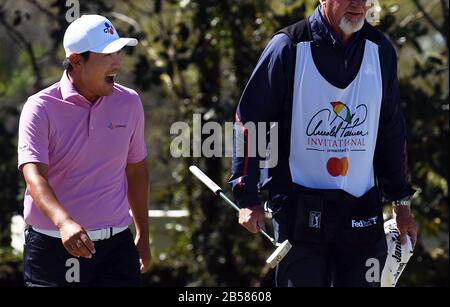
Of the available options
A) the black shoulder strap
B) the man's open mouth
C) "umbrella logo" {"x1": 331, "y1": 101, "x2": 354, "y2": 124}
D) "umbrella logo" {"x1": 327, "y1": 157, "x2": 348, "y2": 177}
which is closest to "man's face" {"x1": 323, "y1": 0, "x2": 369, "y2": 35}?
the black shoulder strap

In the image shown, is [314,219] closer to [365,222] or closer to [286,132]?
[365,222]

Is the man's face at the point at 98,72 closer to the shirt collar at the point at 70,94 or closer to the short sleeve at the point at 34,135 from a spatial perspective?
the shirt collar at the point at 70,94

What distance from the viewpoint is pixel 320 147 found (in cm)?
545

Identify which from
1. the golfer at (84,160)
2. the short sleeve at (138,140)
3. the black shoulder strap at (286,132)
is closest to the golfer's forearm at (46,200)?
the golfer at (84,160)

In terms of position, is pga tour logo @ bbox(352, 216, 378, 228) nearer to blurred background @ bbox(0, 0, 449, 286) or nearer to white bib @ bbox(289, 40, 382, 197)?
white bib @ bbox(289, 40, 382, 197)

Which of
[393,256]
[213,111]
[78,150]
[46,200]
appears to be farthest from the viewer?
[213,111]

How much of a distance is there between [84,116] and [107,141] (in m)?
0.17

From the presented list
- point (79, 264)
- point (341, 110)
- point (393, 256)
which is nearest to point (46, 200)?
point (79, 264)

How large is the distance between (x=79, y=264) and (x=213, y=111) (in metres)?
4.20

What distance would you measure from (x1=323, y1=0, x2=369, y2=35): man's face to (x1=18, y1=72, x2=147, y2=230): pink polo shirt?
1.20 m

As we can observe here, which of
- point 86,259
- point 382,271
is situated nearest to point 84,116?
point 86,259

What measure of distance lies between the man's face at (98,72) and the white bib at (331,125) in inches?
35.5

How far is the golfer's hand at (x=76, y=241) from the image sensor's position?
15.8 feet

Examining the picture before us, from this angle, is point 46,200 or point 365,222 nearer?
point 46,200
